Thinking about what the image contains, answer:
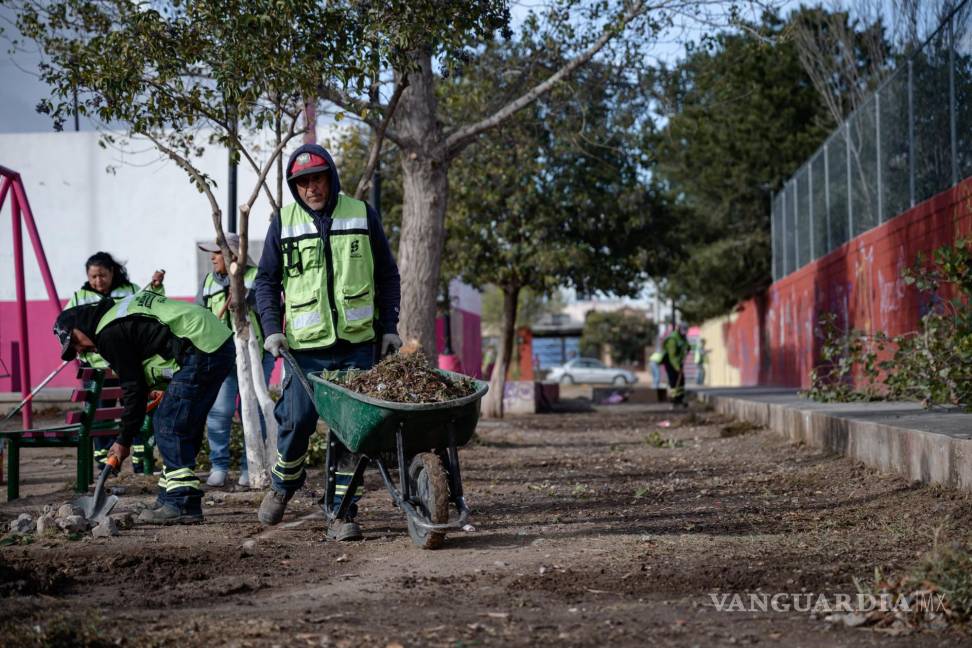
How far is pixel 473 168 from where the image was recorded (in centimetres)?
1980

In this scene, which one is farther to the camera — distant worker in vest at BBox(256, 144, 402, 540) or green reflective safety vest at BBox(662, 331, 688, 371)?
green reflective safety vest at BBox(662, 331, 688, 371)

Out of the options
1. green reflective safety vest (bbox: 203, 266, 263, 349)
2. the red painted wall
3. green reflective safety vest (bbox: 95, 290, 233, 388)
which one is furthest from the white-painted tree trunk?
the red painted wall

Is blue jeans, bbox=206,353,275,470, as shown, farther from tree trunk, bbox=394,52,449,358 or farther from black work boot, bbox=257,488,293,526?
tree trunk, bbox=394,52,449,358

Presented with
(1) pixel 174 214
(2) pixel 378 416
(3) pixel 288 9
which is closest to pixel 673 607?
(2) pixel 378 416

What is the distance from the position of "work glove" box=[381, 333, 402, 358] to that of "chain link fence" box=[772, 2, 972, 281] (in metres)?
6.99

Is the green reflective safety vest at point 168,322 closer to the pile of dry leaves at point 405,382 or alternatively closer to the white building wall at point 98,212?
the pile of dry leaves at point 405,382

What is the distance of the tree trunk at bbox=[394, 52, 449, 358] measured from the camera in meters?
11.6

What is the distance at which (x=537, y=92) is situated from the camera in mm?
11312

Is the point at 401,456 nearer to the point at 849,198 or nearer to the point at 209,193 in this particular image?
the point at 209,193

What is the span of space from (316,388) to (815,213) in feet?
57.3

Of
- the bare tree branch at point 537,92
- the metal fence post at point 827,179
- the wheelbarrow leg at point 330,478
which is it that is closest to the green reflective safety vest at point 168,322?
the wheelbarrow leg at point 330,478

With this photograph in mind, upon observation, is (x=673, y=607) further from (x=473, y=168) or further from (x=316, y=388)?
(x=473, y=168)

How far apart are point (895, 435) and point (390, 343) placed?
12.1ft

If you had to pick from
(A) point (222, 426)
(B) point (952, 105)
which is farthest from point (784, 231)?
(A) point (222, 426)
